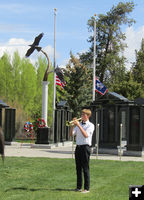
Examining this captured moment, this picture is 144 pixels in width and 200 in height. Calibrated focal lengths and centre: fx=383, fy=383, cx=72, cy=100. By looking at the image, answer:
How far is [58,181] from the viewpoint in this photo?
1043 cm

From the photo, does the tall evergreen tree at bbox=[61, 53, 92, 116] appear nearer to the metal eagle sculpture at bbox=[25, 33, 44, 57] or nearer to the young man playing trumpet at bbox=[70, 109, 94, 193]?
the metal eagle sculpture at bbox=[25, 33, 44, 57]

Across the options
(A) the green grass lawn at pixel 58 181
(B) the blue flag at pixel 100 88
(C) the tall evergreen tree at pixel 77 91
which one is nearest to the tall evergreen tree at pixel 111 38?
(C) the tall evergreen tree at pixel 77 91

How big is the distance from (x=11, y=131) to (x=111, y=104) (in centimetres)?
933

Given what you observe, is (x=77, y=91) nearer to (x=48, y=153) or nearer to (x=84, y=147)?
(x=48, y=153)

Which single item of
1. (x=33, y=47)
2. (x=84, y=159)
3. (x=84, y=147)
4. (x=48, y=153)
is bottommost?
(x=48, y=153)

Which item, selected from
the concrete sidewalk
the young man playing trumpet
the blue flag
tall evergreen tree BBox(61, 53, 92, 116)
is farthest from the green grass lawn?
tall evergreen tree BBox(61, 53, 92, 116)

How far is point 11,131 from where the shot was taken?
1093 inches

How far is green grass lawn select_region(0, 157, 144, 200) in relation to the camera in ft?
28.1

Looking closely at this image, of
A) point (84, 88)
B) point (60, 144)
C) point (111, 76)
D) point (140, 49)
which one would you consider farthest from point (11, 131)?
point (140, 49)

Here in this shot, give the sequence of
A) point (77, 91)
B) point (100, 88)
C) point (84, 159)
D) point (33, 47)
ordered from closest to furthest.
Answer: point (84, 159), point (33, 47), point (100, 88), point (77, 91)

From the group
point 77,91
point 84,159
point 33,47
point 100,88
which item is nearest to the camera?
point 84,159

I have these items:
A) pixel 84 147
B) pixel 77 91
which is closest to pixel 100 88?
pixel 77 91

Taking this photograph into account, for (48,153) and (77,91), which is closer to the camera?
(48,153)

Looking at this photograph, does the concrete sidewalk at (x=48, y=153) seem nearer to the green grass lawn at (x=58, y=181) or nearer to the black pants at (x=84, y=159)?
the green grass lawn at (x=58, y=181)
